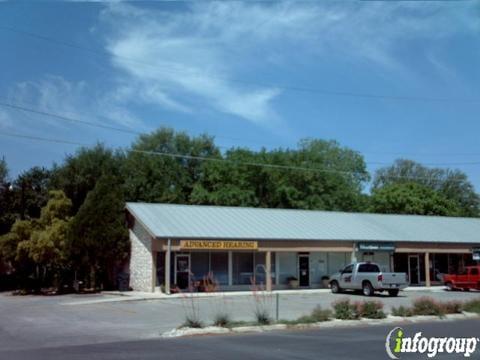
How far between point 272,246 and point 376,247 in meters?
7.79

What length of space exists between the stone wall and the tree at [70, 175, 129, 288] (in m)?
0.61

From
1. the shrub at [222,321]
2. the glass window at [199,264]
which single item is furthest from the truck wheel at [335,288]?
the shrub at [222,321]

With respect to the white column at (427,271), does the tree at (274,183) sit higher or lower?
higher

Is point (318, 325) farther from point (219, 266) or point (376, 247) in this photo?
point (376, 247)

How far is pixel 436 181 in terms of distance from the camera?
281ft

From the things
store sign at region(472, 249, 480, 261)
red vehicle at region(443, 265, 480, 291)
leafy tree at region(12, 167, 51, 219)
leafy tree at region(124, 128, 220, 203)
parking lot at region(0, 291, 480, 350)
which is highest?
leafy tree at region(124, 128, 220, 203)

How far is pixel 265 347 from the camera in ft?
44.4

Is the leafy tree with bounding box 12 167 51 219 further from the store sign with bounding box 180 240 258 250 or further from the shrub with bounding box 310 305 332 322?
the shrub with bounding box 310 305 332 322

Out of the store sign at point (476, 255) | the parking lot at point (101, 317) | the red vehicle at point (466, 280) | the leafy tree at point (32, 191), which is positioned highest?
the leafy tree at point (32, 191)

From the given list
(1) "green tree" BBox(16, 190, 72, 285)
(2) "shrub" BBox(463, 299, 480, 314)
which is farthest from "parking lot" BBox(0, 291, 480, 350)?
(1) "green tree" BBox(16, 190, 72, 285)

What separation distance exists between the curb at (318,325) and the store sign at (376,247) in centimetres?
1908

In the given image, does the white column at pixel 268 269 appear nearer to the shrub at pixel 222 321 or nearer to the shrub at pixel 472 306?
the shrub at pixel 472 306

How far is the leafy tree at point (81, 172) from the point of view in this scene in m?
48.9

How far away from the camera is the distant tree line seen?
37.0m
